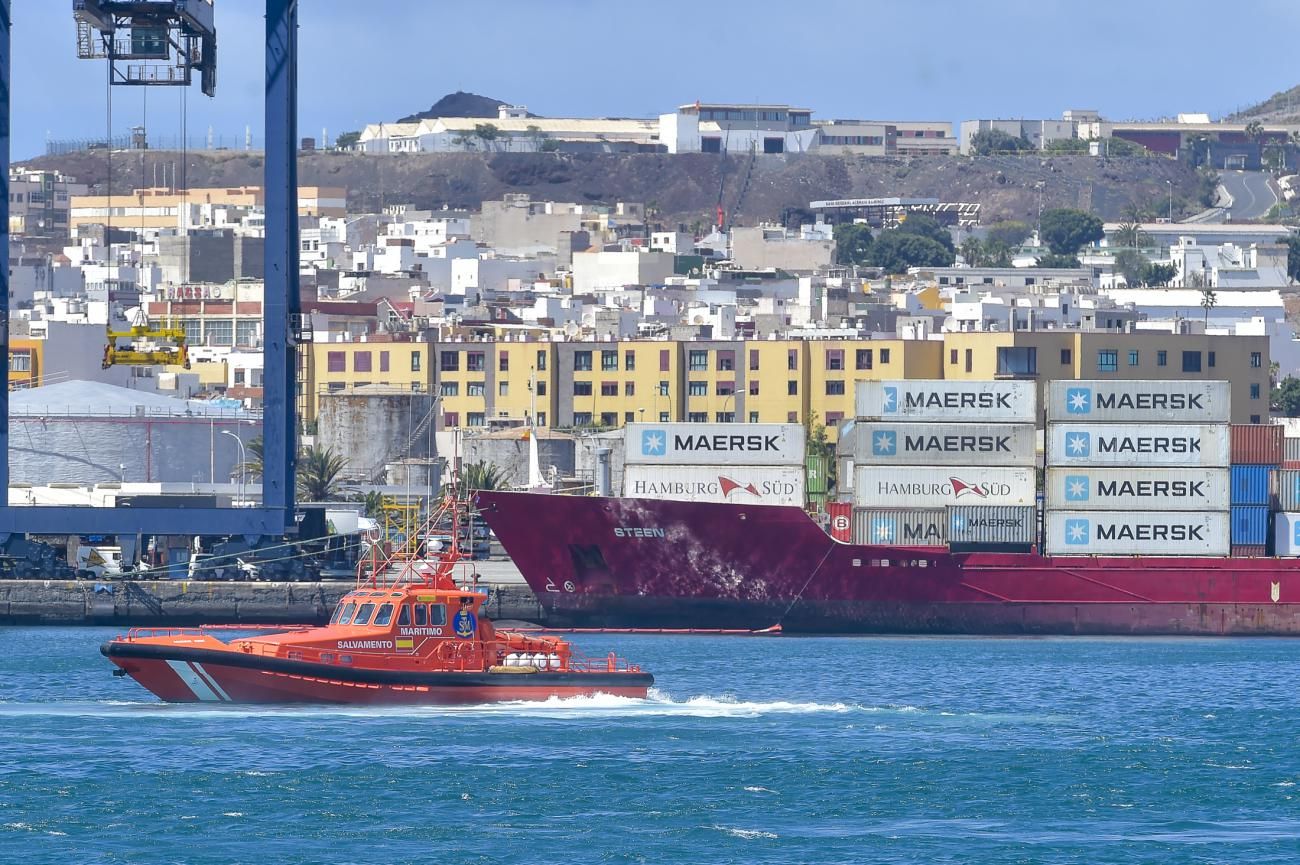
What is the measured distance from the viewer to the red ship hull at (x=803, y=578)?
67000 millimetres

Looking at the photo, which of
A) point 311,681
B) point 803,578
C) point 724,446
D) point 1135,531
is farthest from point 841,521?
point 311,681

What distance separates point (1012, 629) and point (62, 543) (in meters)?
27.4

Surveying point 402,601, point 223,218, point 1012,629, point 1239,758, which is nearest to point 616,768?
point 402,601

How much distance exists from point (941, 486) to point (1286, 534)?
9.27m

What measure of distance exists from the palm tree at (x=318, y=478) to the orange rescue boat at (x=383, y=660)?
42556 millimetres

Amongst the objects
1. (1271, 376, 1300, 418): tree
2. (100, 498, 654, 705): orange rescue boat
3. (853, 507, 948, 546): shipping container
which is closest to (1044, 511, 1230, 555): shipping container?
(853, 507, 948, 546): shipping container

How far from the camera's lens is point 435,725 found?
4156 centimetres

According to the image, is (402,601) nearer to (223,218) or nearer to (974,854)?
(974,854)

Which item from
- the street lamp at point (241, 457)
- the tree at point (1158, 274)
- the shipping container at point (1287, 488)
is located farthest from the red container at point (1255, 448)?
the tree at point (1158, 274)

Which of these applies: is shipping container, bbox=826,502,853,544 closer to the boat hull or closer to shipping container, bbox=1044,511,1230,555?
shipping container, bbox=1044,511,1230,555

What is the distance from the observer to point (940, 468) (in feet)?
220

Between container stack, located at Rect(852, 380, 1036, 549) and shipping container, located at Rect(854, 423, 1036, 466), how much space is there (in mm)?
26

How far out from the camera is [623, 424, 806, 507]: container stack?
68.0 meters

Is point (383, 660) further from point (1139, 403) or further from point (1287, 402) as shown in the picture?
point (1287, 402)
